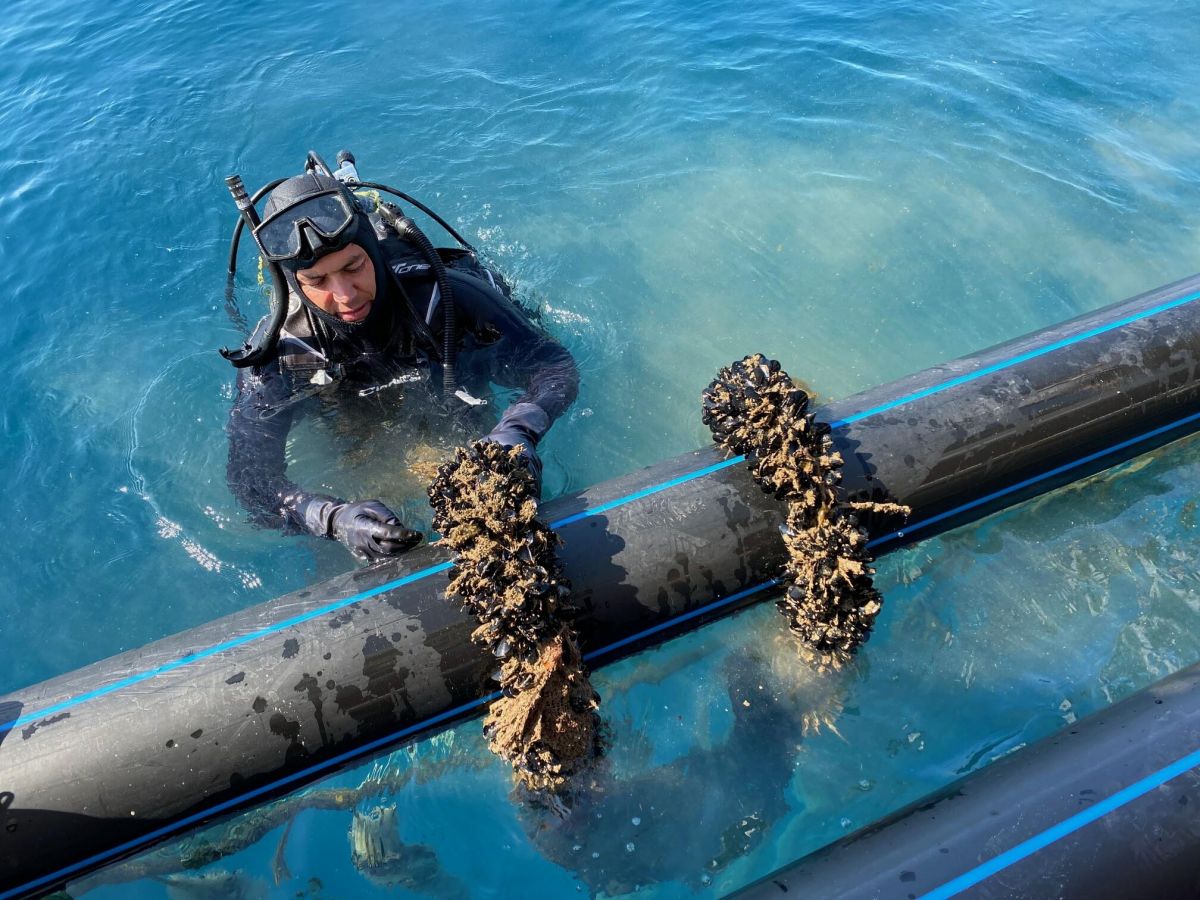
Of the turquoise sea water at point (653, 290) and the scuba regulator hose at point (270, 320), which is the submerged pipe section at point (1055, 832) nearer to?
the turquoise sea water at point (653, 290)

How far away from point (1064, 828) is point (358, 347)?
9.83ft

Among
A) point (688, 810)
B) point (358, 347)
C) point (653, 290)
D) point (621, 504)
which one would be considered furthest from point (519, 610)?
point (653, 290)

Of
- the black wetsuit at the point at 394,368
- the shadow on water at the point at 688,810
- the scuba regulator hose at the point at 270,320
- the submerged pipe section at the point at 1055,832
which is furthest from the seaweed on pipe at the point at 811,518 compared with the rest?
the scuba regulator hose at the point at 270,320

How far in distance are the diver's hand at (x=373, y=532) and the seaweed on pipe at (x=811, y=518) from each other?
1172 millimetres

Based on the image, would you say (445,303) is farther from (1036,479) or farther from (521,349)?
(1036,479)

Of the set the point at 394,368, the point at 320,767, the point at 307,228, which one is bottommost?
the point at 320,767

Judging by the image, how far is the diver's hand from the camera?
8.79 ft

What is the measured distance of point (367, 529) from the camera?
273 centimetres

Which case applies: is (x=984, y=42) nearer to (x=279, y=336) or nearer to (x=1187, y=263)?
(x=1187, y=263)

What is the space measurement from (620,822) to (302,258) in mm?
2314

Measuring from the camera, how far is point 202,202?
6.17 metres

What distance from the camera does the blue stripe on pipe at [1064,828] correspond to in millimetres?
1979

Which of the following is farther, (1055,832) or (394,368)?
(394,368)

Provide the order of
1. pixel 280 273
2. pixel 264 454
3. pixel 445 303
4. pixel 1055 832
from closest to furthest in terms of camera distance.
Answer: pixel 1055 832 → pixel 280 273 → pixel 264 454 → pixel 445 303
